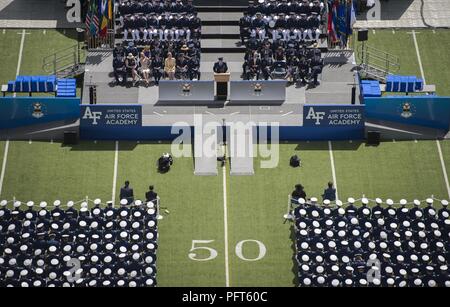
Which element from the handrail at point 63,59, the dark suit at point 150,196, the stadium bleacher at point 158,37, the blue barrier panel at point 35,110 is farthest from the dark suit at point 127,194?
the handrail at point 63,59

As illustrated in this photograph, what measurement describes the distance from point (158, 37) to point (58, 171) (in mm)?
9467

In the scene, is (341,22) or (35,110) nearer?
(35,110)

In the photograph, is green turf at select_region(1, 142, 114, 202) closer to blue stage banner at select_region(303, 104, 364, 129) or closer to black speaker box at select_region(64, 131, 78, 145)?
black speaker box at select_region(64, 131, 78, 145)

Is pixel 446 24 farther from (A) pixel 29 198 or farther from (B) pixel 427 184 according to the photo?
(A) pixel 29 198

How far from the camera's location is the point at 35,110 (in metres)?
59.2

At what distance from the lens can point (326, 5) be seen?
215ft

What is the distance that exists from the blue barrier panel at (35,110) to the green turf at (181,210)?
9.10 feet

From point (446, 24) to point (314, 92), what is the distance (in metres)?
9.73

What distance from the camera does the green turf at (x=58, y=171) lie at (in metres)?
56.4

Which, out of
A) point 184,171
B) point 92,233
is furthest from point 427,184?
point 92,233

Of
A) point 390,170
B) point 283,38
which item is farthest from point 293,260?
point 283,38

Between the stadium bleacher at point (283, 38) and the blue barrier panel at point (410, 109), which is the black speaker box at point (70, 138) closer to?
the stadium bleacher at point (283, 38)

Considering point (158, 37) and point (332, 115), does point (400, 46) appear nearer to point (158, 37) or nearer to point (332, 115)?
point (332, 115)

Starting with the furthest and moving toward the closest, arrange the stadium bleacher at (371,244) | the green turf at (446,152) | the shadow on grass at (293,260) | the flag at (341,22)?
the flag at (341,22), the green turf at (446,152), the shadow on grass at (293,260), the stadium bleacher at (371,244)
